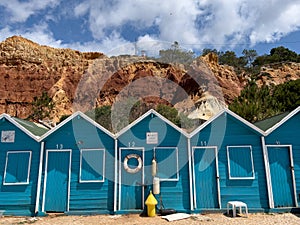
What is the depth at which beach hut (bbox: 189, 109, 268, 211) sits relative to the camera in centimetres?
910

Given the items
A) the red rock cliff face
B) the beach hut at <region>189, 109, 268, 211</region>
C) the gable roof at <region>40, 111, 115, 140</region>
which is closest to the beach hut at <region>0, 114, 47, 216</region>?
the gable roof at <region>40, 111, 115, 140</region>

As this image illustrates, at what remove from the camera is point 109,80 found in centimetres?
4488

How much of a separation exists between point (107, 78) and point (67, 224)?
3909cm

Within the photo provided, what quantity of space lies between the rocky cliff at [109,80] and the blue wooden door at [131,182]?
30054 millimetres

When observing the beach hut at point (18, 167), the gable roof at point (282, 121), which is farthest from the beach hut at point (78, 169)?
the gable roof at point (282, 121)

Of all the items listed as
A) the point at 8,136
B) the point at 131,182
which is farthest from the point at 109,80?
the point at 131,182

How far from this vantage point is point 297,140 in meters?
9.52

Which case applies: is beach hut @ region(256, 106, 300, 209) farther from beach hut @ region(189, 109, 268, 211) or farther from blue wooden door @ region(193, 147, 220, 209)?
blue wooden door @ region(193, 147, 220, 209)

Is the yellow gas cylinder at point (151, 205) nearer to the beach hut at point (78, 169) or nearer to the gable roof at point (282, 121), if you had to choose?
the beach hut at point (78, 169)

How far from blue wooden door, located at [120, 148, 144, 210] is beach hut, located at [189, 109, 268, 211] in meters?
1.93

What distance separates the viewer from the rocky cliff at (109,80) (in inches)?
1635

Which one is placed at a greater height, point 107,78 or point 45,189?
point 107,78

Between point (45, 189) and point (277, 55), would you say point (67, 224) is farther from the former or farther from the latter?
point (277, 55)

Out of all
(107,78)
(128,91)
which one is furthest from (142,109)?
(107,78)
